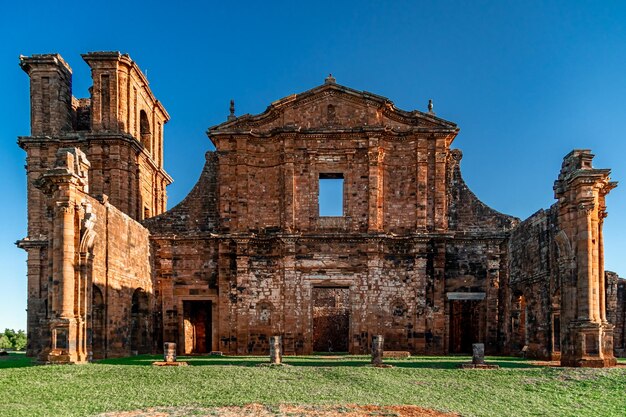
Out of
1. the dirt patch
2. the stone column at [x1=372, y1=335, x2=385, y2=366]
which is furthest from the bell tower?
the dirt patch

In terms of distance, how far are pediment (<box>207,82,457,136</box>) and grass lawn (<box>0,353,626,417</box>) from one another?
10943mm

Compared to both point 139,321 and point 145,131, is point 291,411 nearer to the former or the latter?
point 139,321

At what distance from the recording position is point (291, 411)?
9617mm

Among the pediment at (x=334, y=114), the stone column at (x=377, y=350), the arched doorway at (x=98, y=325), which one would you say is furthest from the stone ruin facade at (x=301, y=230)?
the stone column at (x=377, y=350)

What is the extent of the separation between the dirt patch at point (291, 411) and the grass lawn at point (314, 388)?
15.6 inches

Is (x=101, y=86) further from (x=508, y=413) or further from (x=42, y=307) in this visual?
(x=508, y=413)

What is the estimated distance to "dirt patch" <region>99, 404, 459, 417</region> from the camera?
9.29 metres

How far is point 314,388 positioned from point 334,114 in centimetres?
1368

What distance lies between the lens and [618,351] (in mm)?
22703

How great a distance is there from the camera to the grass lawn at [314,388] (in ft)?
33.4

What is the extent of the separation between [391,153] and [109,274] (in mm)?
11995

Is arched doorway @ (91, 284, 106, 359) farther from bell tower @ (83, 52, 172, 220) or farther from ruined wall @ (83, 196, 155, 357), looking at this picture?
bell tower @ (83, 52, 172, 220)

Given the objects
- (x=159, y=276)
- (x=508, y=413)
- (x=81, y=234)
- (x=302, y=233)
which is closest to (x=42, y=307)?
(x=159, y=276)

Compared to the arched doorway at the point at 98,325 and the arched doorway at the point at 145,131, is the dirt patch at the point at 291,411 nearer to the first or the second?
the arched doorway at the point at 98,325
